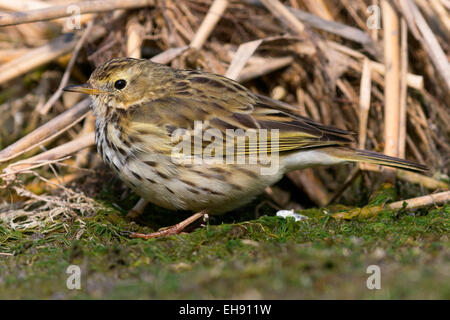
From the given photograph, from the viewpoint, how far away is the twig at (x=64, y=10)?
494 cm

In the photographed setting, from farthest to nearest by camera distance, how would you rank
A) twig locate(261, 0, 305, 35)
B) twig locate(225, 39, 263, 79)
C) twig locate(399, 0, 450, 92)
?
twig locate(261, 0, 305, 35), twig locate(225, 39, 263, 79), twig locate(399, 0, 450, 92)

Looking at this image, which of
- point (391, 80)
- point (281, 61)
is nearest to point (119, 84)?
point (281, 61)

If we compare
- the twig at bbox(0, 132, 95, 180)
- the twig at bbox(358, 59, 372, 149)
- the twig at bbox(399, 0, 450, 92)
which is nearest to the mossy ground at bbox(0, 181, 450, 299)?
the twig at bbox(0, 132, 95, 180)

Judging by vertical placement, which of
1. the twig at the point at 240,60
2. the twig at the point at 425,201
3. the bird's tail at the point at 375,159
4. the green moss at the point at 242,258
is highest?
the twig at the point at 240,60

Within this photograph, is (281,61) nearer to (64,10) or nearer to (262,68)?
(262,68)

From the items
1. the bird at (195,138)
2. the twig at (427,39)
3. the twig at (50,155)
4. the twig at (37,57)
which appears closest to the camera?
the bird at (195,138)

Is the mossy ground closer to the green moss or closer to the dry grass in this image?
the green moss

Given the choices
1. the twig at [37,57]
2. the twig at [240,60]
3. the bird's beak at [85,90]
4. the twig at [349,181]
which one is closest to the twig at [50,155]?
the bird's beak at [85,90]

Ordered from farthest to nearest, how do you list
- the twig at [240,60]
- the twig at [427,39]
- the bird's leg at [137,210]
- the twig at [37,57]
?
the twig at [37,57], the twig at [240,60], the twig at [427,39], the bird's leg at [137,210]

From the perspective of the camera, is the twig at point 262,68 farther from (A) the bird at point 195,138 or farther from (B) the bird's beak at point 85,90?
(B) the bird's beak at point 85,90

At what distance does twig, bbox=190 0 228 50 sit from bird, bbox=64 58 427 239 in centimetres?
102

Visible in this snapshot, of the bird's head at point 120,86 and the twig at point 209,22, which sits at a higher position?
the twig at point 209,22

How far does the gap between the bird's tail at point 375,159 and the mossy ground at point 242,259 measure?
0.36 metres

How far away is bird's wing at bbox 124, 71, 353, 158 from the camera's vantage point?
443cm
